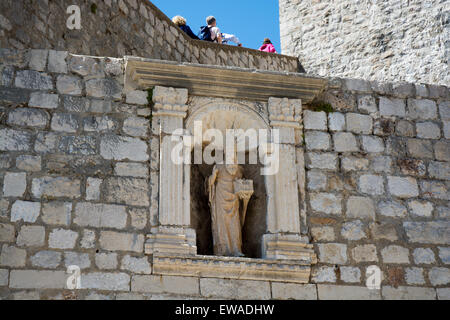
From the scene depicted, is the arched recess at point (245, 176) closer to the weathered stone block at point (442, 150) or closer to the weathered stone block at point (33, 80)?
the weathered stone block at point (33, 80)

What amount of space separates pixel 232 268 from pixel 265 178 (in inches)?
36.9

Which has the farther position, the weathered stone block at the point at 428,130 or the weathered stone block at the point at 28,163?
the weathered stone block at the point at 428,130

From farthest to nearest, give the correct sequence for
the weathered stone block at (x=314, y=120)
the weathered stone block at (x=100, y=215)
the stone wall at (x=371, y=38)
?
the stone wall at (x=371, y=38), the weathered stone block at (x=314, y=120), the weathered stone block at (x=100, y=215)

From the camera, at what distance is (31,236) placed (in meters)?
6.11

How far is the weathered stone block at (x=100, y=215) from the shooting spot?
625cm

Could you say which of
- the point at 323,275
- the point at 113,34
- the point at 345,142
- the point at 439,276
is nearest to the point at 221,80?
the point at 345,142

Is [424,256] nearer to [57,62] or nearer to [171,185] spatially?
[171,185]

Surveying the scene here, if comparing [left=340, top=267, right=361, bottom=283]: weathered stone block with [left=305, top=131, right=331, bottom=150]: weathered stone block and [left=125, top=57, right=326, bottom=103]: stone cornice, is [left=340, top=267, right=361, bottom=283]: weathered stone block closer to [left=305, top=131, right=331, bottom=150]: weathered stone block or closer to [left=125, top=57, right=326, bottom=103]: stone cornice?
[left=305, top=131, right=331, bottom=150]: weathered stone block

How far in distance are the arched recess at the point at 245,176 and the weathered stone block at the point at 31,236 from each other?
1275 mm

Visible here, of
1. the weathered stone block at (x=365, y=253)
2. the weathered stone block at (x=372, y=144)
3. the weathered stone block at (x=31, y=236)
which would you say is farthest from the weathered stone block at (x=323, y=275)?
the weathered stone block at (x=31, y=236)

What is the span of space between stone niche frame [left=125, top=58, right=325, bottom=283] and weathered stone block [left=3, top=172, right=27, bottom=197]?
1.08 m

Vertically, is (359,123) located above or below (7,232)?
above

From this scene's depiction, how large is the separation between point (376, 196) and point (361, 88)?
1082 millimetres
